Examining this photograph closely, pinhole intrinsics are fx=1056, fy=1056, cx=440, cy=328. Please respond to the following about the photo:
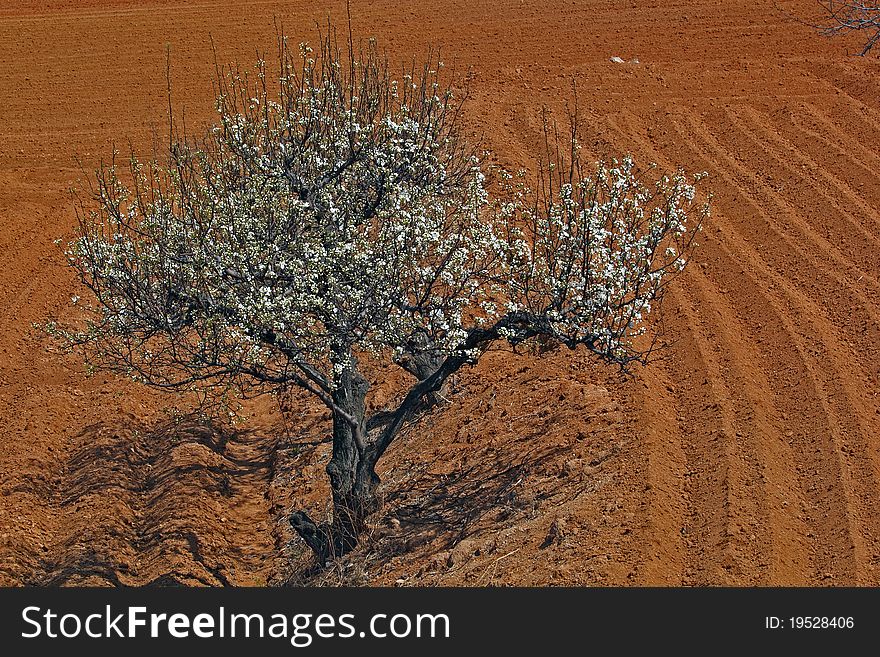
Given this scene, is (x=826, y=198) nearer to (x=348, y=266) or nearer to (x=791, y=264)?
(x=791, y=264)

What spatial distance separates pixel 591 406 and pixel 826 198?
369 inches

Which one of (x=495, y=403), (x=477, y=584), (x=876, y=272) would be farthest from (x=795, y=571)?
(x=876, y=272)

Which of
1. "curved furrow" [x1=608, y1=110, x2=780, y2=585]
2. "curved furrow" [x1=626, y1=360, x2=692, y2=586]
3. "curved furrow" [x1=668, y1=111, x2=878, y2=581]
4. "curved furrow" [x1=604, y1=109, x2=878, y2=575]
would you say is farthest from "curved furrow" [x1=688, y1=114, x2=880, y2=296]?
"curved furrow" [x1=626, y1=360, x2=692, y2=586]

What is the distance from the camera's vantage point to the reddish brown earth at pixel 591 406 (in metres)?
17.5

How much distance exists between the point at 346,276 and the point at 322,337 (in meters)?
1.04

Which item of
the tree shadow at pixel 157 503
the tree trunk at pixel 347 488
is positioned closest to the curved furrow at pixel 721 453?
the tree trunk at pixel 347 488

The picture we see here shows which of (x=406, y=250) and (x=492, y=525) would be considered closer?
(x=406, y=250)

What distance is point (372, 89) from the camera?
72.0 ft

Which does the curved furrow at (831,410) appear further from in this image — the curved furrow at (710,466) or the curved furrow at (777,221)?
the curved furrow at (710,466)

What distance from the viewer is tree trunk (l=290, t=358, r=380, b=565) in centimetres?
1930

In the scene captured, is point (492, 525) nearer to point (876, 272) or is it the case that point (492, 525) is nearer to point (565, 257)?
point (565, 257)

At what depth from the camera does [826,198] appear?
25.4m

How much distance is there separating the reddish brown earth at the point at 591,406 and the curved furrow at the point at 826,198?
0.22 ft

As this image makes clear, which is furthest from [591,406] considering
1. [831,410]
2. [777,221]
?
[777,221]
